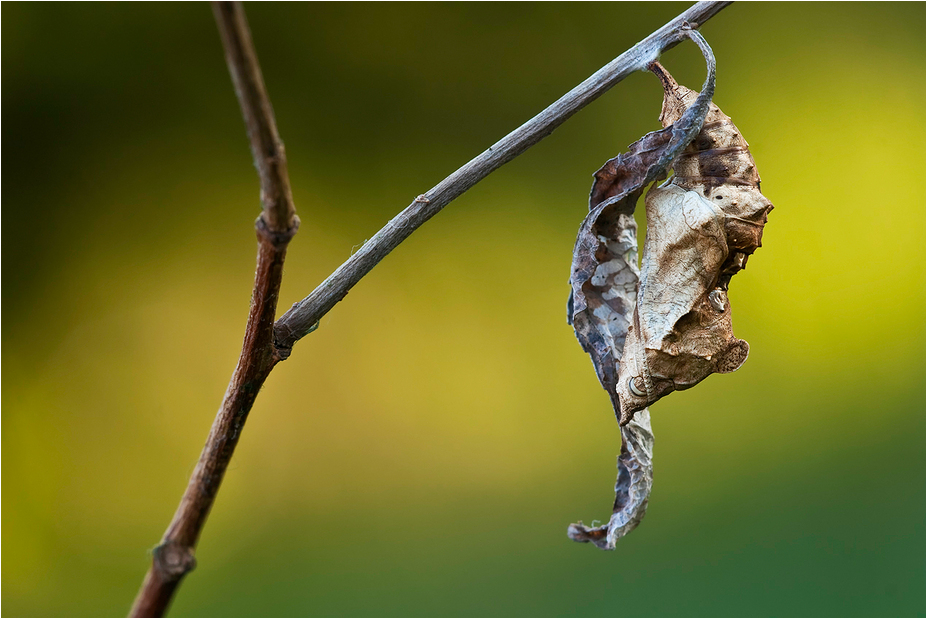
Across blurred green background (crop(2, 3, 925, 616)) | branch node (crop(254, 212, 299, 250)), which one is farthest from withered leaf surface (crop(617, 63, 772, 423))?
blurred green background (crop(2, 3, 925, 616))

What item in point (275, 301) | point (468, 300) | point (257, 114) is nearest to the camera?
point (257, 114)

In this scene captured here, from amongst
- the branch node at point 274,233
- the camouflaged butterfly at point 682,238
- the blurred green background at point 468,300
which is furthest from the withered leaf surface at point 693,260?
the blurred green background at point 468,300

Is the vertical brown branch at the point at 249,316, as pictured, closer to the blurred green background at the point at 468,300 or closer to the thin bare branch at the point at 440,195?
the thin bare branch at the point at 440,195

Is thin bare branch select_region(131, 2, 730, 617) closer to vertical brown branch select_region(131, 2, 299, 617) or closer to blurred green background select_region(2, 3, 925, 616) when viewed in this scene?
vertical brown branch select_region(131, 2, 299, 617)

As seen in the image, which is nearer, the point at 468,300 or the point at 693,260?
the point at 693,260

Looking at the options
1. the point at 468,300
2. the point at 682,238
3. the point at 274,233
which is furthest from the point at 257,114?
the point at 468,300

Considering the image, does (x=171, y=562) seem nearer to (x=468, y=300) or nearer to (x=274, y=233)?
(x=274, y=233)
